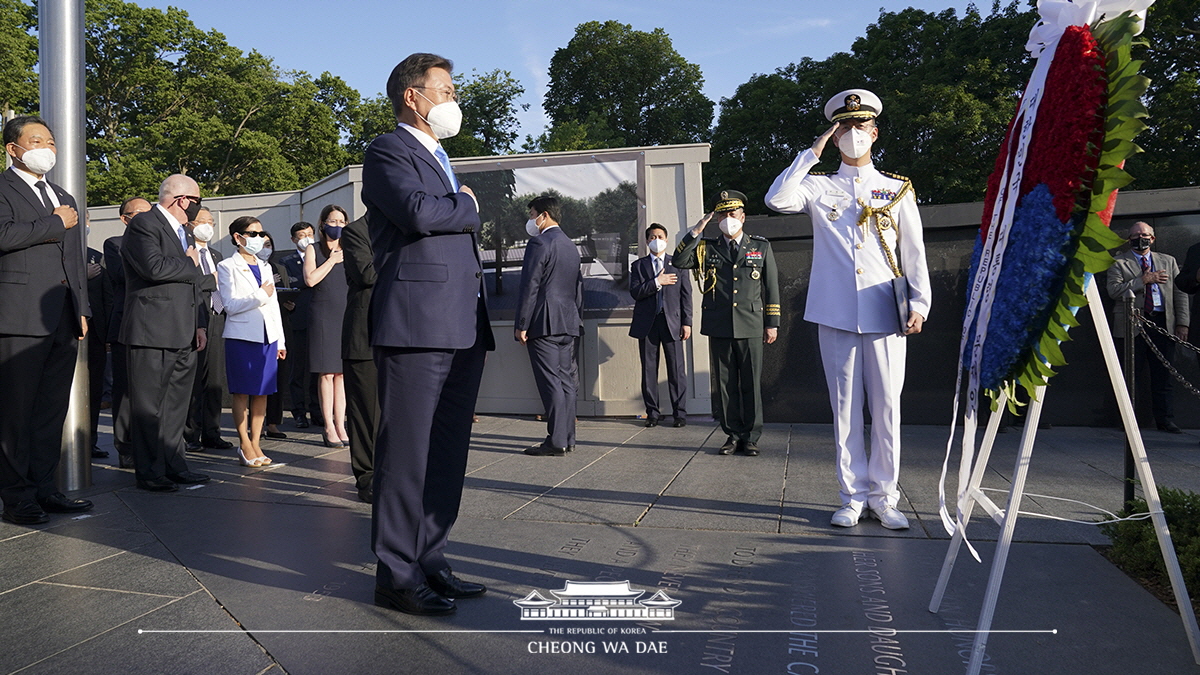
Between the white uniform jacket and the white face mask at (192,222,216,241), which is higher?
the white face mask at (192,222,216,241)

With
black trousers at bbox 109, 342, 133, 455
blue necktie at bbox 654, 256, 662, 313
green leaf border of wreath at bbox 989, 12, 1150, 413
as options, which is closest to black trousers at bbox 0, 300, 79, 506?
black trousers at bbox 109, 342, 133, 455

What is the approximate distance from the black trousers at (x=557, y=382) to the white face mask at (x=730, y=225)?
169cm

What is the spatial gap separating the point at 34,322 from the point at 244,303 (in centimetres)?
211

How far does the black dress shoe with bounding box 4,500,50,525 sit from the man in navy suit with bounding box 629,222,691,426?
593 centimetres

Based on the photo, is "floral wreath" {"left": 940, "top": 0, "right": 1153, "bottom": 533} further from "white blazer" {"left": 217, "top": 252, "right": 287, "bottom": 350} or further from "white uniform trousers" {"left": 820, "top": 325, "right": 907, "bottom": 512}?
"white blazer" {"left": 217, "top": 252, "right": 287, "bottom": 350}

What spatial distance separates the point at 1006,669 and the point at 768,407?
693cm

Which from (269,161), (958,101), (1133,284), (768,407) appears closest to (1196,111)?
(958,101)

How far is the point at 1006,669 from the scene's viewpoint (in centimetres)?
280

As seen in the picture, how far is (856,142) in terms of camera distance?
16.0 feet

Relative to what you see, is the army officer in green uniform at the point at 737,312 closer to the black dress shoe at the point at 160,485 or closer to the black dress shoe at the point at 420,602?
the black dress shoe at the point at 160,485

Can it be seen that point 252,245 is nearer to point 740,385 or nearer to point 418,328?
point 740,385

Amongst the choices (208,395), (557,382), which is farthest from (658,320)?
(208,395)

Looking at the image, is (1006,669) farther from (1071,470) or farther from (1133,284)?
(1133,284)

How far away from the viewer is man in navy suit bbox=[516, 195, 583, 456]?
25.6 feet
